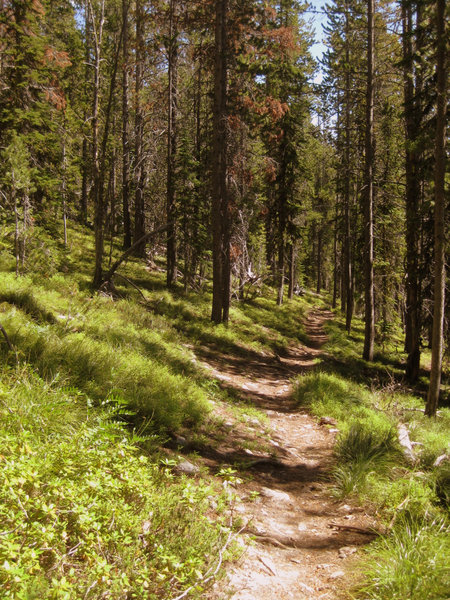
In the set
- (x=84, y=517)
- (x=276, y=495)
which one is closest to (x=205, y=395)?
(x=276, y=495)

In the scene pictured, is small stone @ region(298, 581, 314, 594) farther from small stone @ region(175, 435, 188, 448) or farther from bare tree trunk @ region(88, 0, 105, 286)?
bare tree trunk @ region(88, 0, 105, 286)

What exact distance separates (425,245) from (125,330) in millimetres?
10883

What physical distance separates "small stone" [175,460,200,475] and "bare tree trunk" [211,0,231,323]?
32.3 feet

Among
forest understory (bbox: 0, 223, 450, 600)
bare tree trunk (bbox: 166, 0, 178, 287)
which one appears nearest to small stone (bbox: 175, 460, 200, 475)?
forest understory (bbox: 0, 223, 450, 600)

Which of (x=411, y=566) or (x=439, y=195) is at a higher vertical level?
(x=439, y=195)

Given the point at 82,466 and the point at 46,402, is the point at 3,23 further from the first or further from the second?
the point at 82,466

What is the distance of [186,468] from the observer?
461cm

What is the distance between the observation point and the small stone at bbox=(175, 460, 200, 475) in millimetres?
4531

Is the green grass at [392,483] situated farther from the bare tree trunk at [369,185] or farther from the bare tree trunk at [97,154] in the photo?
the bare tree trunk at [97,154]

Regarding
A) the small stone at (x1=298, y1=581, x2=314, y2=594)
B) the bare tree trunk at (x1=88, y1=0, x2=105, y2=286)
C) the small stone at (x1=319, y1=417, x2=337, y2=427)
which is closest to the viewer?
the small stone at (x1=298, y1=581, x2=314, y2=594)

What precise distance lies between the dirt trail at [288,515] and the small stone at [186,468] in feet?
1.51

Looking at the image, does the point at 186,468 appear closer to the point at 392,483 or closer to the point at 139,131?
the point at 392,483

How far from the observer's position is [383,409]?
8398mm

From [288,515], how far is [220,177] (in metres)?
11.6
